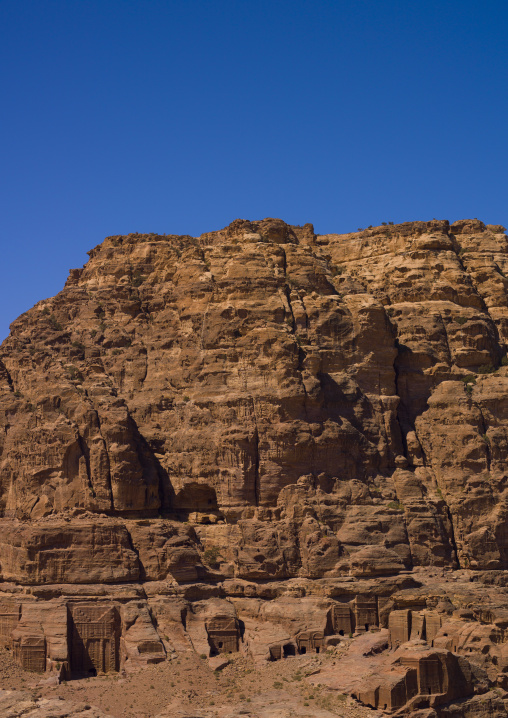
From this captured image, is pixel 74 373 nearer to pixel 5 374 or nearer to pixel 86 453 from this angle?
pixel 5 374

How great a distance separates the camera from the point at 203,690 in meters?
64.2

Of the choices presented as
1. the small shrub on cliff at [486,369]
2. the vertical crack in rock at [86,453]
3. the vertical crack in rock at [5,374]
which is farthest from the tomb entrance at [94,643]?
the small shrub on cliff at [486,369]

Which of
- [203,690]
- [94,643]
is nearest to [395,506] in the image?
[203,690]

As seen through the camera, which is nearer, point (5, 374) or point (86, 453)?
point (86, 453)

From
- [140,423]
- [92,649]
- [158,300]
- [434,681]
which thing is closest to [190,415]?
[140,423]

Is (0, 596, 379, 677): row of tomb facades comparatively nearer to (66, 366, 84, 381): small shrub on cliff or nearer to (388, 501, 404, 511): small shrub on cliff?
(388, 501, 404, 511): small shrub on cliff

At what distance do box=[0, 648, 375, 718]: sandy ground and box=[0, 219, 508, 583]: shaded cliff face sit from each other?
6973 mm

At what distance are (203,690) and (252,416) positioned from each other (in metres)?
18.3

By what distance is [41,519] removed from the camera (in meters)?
74.1

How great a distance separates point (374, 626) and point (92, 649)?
15076mm

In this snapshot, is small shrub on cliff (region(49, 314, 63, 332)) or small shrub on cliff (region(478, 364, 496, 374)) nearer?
small shrub on cliff (region(478, 364, 496, 374))

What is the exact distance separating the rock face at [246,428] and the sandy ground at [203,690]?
220cm

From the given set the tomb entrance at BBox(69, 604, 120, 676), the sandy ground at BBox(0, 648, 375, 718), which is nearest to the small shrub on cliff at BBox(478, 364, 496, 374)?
the sandy ground at BBox(0, 648, 375, 718)

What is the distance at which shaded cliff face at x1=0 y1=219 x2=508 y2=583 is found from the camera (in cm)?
7469
